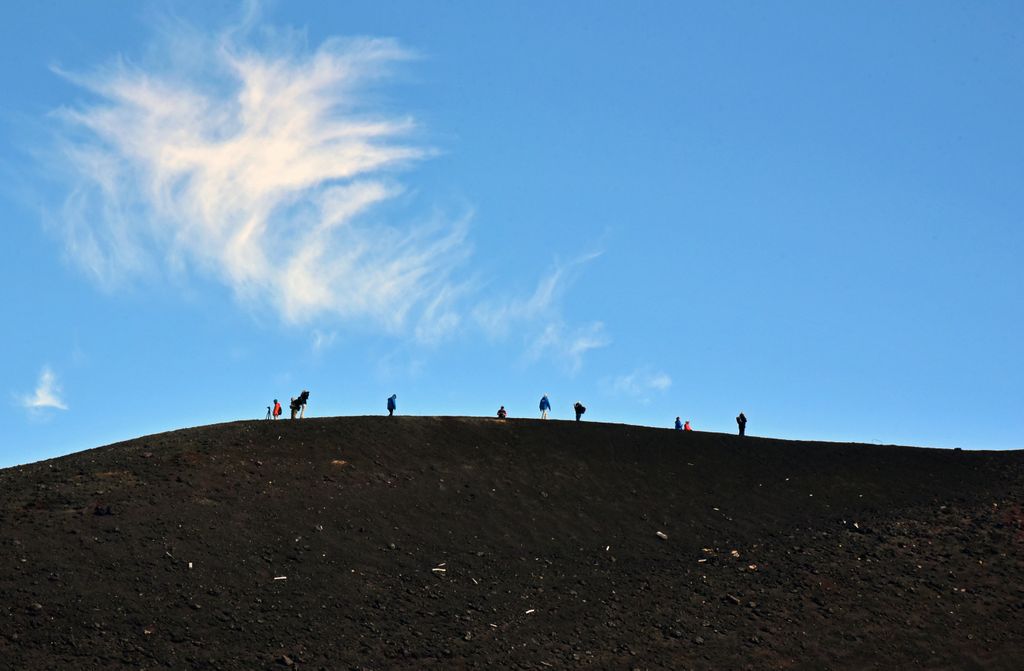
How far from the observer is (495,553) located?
3619 centimetres

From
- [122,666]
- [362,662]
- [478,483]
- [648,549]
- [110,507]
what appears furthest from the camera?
[478,483]

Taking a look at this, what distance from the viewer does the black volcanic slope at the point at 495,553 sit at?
29.7 metres

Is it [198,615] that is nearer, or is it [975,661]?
[198,615]

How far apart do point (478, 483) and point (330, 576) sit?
9.83 m

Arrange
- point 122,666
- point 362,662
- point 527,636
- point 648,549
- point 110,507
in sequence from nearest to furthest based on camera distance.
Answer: point 122,666 → point 362,662 → point 527,636 → point 110,507 → point 648,549

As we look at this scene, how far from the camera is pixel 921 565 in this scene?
38094mm

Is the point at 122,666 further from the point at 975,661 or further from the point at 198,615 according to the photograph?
the point at 975,661

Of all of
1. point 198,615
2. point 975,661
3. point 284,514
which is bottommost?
point 975,661

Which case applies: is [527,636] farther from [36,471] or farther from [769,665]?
[36,471]

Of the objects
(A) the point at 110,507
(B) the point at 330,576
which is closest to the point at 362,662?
(B) the point at 330,576

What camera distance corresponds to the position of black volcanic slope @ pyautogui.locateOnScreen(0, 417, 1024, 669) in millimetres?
29719

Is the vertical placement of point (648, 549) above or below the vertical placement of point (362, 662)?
above

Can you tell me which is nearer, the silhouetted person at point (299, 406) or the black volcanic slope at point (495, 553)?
the black volcanic slope at point (495, 553)

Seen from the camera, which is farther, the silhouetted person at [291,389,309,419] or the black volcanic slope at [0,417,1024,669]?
the silhouetted person at [291,389,309,419]
